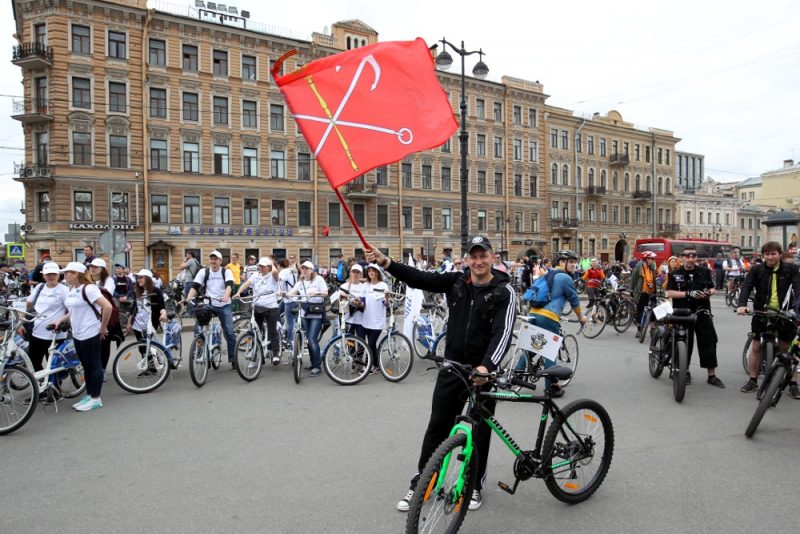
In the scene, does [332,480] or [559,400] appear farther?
[559,400]

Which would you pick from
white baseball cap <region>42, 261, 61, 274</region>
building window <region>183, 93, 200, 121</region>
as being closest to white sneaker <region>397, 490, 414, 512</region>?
white baseball cap <region>42, 261, 61, 274</region>

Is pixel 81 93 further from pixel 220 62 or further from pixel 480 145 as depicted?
pixel 480 145

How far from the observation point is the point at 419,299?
9.69m

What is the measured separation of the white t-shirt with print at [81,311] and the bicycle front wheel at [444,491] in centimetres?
508

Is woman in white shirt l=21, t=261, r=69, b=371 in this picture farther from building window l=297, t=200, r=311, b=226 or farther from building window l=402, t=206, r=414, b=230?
building window l=402, t=206, r=414, b=230

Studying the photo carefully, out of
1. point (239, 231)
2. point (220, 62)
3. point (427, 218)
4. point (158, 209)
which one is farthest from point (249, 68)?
point (427, 218)

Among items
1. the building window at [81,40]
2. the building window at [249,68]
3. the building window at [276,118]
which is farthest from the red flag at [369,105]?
the building window at [249,68]

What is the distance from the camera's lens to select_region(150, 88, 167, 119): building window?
33.3 metres

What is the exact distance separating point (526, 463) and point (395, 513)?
0.99 meters

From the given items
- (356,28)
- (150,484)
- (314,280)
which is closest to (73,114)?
(356,28)

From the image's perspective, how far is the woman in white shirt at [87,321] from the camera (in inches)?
256

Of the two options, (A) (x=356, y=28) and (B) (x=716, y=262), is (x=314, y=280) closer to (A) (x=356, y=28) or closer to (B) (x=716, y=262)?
(B) (x=716, y=262)

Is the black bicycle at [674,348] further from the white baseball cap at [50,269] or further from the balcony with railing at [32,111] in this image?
the balcony with railing at [32,111]

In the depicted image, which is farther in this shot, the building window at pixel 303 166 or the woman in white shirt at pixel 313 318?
the building window at pixel 303 166
